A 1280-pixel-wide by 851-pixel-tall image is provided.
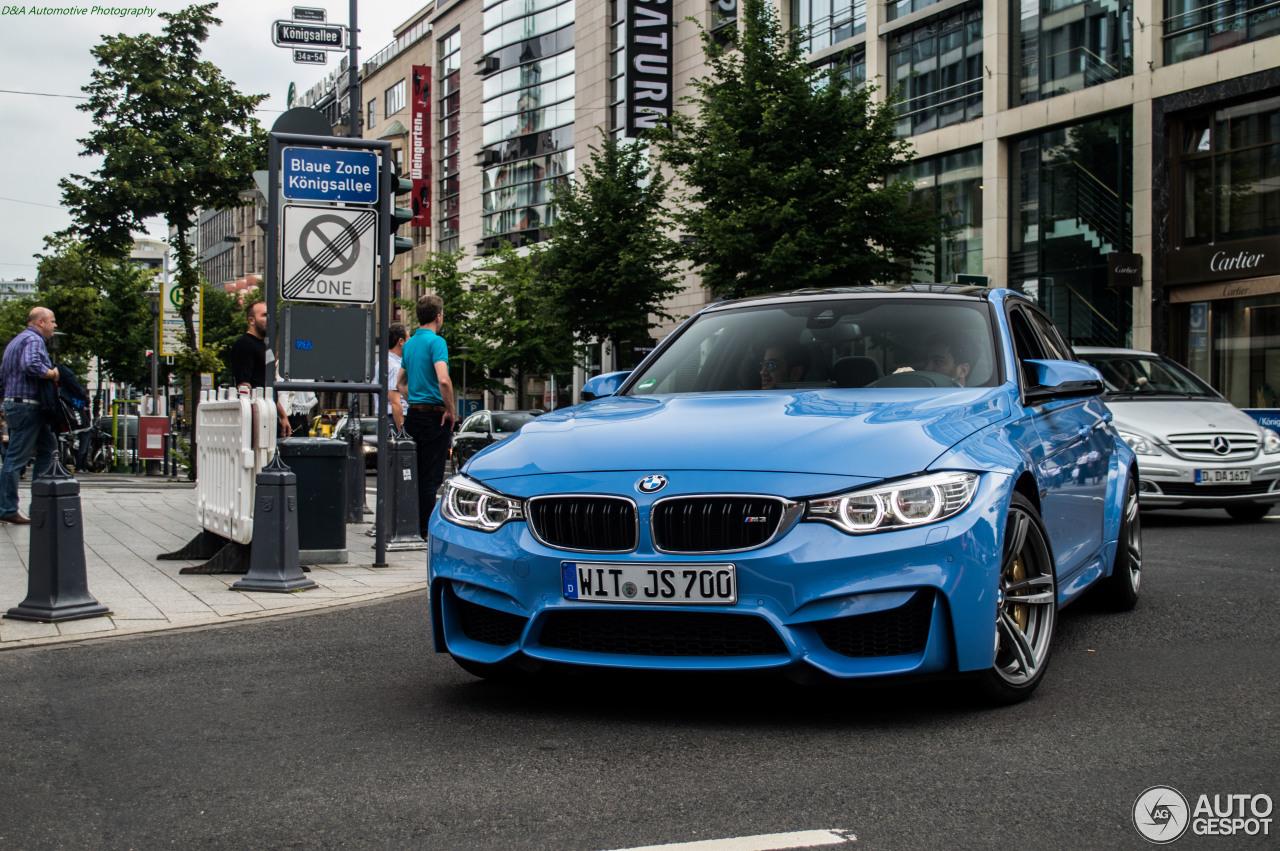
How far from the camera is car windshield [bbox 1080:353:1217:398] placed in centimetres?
1273

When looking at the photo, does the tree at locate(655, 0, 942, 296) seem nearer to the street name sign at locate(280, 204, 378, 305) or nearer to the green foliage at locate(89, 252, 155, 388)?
the street name sign at locate(280, 204, 378, 305)

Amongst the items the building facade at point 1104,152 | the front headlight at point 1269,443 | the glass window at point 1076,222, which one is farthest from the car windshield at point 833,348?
the glass window at point 1076,222

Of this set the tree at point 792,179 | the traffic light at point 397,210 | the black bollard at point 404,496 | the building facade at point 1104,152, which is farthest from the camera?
the tree at point 792,179

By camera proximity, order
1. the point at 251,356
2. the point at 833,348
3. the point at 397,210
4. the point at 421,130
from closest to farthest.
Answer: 1. the point at 833,348
2. the point at 397,210
3. the point at 251,356
4. the point at 421,130

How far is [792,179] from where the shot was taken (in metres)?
25.6

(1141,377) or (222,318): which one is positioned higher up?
(222,318)

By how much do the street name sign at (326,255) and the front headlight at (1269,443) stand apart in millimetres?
7924

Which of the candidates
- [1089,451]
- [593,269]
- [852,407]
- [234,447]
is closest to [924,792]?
[852,407]

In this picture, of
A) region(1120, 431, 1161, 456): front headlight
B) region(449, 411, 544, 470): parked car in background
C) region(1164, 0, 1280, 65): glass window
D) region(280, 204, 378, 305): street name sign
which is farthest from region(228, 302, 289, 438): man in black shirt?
region(449, 411, 544, 470): parked car in background

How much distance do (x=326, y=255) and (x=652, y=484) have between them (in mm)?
5646

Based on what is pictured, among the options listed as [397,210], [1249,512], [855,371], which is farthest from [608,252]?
[855,371]

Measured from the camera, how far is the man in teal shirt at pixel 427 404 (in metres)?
10.8

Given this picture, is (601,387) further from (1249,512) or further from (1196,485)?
(1249,512)

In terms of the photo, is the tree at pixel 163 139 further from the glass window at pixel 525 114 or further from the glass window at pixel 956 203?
the glass window at pixel 525 114
